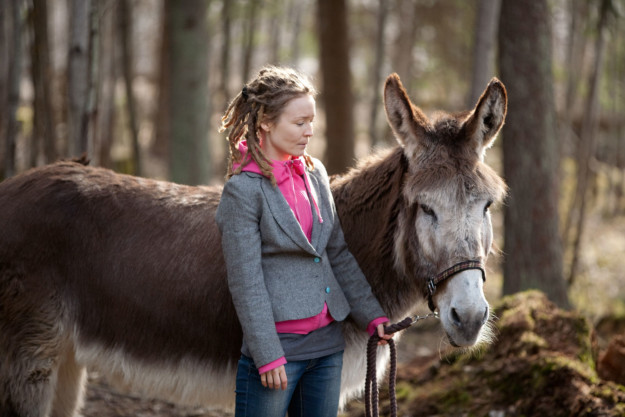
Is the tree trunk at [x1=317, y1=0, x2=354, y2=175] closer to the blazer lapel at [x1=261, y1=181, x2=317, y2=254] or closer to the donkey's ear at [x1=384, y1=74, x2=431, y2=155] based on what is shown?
the donkey's ear at [x1=384, y1=74, x2=431, y2=155]

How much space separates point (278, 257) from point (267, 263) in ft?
0.19

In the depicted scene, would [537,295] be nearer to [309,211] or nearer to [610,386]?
[610,386]

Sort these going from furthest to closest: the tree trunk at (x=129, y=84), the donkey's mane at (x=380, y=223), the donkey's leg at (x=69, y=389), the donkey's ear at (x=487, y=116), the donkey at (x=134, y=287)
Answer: the tree trunk at (x=129, y=84) → the donkey's leg at (x=69, y=389) → the donkey at (x=134, y=287) → the donkey's mane at (x=380, y=223) → the donkey's ear at (x=487, y=116)

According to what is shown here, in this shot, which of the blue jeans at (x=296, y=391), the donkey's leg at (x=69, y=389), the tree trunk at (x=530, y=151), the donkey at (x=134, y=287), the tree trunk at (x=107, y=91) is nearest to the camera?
the blue jeans at (x=296, y=391)

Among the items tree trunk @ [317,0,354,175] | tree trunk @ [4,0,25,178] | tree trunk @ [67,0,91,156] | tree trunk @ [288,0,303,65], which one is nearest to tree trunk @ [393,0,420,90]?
tree trunk @ [288,0,303,65]

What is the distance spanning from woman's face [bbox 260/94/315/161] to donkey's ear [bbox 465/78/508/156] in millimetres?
838

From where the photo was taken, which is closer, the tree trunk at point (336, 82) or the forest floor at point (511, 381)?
the forest floor at point (511, 381)

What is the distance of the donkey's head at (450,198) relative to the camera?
2607mm

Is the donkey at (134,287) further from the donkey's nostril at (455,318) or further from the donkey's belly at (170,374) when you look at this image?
the donkey's nostril at (455,318)

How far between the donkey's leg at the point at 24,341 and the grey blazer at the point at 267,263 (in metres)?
1.35

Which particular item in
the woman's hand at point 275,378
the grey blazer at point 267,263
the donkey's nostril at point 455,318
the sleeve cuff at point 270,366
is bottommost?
the woman's hand at point 275,378

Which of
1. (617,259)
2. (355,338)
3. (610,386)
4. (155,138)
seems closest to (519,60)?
(610,386)

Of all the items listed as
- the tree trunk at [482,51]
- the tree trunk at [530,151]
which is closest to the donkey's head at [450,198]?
the tree trunk at [482,51]

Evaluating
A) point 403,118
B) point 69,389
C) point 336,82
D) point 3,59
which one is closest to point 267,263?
point 403,118
